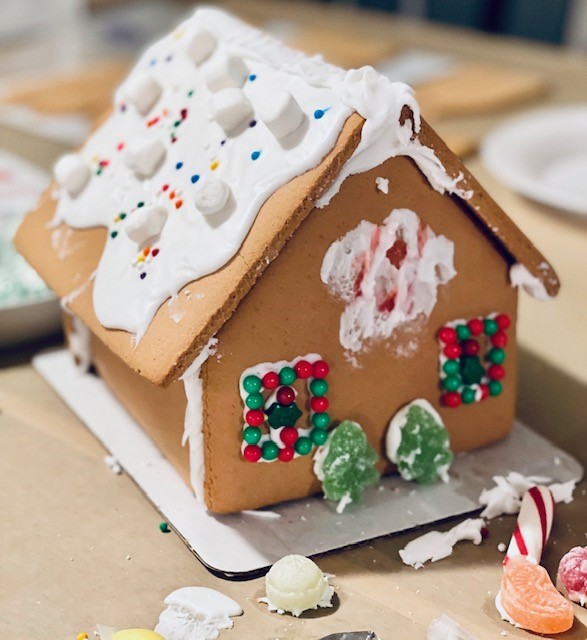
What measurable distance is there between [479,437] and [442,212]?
10.1 inches

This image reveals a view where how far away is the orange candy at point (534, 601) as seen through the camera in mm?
792

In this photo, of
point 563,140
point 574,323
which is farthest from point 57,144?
point 574,323

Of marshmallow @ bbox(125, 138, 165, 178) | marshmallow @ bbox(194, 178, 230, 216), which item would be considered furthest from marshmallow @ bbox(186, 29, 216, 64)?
marshmallow @ bbox(194, 178, 230, 216)

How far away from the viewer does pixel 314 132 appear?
846 millimetres

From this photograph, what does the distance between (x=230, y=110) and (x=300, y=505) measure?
372 mm

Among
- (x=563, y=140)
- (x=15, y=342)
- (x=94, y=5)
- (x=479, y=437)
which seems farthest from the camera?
(x=94, y=5)

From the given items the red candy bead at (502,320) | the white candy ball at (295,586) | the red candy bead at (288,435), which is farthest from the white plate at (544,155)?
the white candy ball at (295,586)

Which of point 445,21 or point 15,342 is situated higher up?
point 15,342

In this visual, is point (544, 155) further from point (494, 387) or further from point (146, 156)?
point (146, 156)

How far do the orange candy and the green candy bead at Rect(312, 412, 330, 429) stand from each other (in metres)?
0.21

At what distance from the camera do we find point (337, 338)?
91 centimetres

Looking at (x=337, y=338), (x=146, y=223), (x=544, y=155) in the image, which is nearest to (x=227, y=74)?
(x=146, y=223)

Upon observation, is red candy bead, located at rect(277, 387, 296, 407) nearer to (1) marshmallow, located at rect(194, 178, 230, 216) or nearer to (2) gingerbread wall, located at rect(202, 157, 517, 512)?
(2) gingerbread wall, located at rect(202, 157, 517, 512)

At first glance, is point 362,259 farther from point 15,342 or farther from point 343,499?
point 15,342
